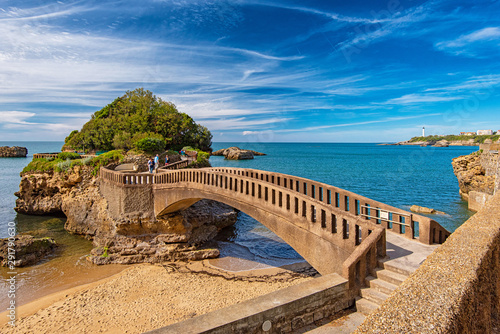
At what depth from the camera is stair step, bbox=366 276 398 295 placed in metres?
6.64

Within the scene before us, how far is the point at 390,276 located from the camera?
22.7 ft

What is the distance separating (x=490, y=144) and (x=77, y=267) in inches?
1752

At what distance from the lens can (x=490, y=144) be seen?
111ft

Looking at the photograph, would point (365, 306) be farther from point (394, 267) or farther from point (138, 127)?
point (138, 127)

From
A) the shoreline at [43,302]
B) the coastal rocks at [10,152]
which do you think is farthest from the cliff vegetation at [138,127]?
the coastal rocks at [10,152]

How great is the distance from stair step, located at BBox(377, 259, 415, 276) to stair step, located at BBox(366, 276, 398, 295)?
437 millimetres

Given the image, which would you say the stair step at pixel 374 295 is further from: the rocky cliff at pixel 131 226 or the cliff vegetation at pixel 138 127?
the cliff vegetation at pixel 138 127

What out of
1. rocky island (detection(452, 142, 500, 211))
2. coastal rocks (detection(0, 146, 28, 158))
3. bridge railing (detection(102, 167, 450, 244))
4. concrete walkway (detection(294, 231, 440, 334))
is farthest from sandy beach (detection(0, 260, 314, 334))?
coastal rocks (detection(0, 146, 28, 158))

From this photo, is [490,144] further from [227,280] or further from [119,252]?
[119,252]

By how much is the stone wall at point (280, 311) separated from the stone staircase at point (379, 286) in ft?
1.10

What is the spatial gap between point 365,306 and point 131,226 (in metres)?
19.1

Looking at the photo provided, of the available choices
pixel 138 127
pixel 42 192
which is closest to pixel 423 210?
pixel 138 127

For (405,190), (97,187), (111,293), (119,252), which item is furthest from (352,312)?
(405,190)

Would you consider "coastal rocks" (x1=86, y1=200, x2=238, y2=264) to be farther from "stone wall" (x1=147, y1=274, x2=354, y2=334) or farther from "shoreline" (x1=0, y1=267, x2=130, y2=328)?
"stone wall" (x1=147, y1=274, x2=354, y2=334)
